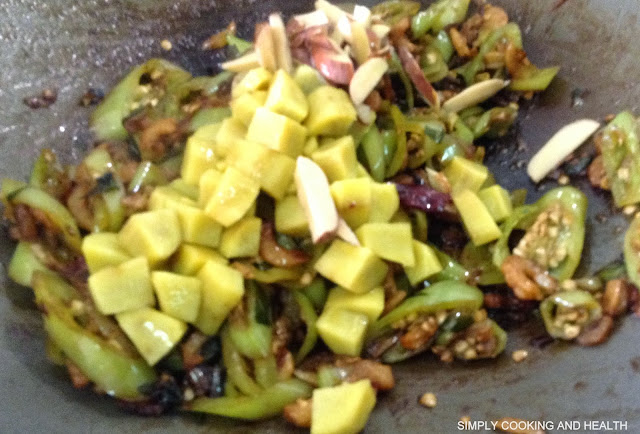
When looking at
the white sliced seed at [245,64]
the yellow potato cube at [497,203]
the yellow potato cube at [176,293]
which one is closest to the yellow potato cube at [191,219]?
the yellow potato cube at [176,293]

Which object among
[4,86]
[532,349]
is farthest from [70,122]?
[532,349]

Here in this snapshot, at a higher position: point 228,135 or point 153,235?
point 228,135

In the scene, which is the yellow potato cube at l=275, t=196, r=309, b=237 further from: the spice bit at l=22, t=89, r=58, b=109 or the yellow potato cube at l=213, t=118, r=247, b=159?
the spice bit at l=22, t=89, r=58, b=109

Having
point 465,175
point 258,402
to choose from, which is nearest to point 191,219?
point 258,402

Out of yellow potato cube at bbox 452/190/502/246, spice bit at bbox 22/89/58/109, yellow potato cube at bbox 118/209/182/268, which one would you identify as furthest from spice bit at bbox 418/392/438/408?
spice bit at bbox 22/89/58/109

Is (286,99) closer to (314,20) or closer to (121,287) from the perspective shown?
(314,20)

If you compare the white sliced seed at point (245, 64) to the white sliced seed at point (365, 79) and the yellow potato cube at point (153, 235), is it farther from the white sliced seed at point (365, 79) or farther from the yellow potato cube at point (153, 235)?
the yellow potato cube at point (153, 235)
